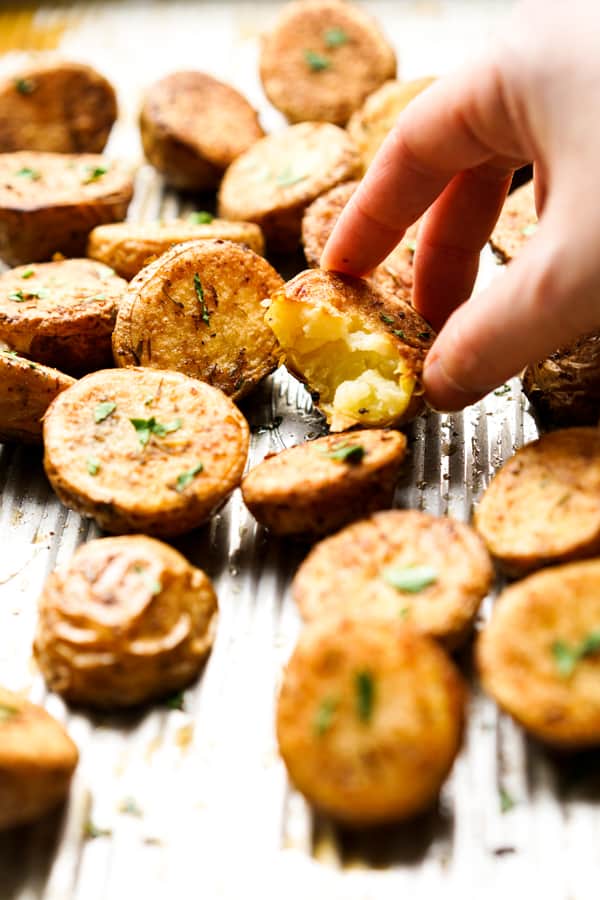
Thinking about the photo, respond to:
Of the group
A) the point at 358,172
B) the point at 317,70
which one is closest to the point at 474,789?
the point at 358,172

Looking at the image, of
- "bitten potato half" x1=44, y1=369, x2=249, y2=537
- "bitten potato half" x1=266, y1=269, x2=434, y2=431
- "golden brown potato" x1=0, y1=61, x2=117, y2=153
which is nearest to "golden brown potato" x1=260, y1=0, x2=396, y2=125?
"golden brown potato" x1=0, y1=61, x2=117, y2=153

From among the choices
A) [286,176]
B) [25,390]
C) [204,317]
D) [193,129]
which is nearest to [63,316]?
[25,390]

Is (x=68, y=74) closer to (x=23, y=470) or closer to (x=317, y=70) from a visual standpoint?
(x=317, y=70)

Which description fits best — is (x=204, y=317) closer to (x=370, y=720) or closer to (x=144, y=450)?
(x=144, y=450)

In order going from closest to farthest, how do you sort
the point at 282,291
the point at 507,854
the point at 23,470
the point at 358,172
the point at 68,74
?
1. the point at 507,854
2. the point at 282,291
3. the point at 23,470
4. the point at 358,172
5. the point at 68,74

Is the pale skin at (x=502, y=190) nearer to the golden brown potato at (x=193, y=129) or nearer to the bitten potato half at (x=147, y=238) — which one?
the bitten potato half at (x=147, y=238)

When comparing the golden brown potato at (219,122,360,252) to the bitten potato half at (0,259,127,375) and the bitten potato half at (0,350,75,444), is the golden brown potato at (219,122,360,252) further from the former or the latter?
the bitten potato half at (0,350,75,444)
